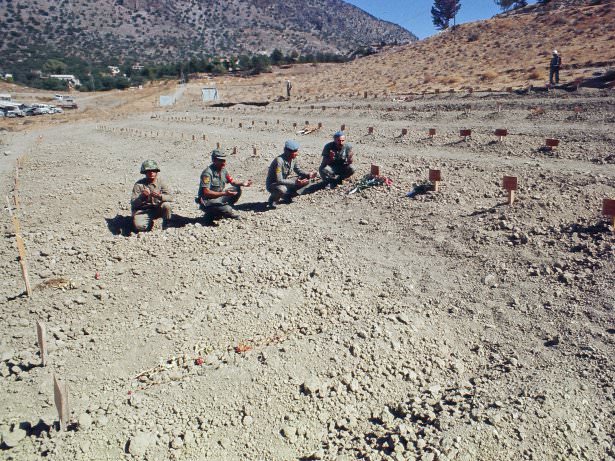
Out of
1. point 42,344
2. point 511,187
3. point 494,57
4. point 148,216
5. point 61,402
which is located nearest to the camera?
point 61,402

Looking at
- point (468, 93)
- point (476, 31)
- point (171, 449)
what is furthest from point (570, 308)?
point (476, 31)

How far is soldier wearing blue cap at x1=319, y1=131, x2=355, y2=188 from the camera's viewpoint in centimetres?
809

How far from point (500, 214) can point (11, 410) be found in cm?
559

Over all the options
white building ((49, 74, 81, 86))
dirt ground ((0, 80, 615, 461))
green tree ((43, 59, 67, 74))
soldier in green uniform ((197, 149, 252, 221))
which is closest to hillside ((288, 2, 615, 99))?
dirt ground ((0, 80, 615, 461))

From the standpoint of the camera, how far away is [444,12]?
182ft

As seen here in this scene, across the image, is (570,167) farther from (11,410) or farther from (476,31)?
(476,31)

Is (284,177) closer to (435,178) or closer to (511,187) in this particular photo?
(435,178)

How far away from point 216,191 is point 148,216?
1057mm

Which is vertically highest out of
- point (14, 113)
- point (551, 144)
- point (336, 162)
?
point (14, 113)

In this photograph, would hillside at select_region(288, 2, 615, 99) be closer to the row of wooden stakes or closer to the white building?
the row of wooden stakes

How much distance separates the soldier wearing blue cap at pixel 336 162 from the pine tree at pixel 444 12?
54.1 meters

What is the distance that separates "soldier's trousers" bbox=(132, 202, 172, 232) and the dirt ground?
10.9 inches

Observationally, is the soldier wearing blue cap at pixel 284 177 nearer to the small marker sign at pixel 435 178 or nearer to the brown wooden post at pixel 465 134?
the small marker sign at pixel 435 178

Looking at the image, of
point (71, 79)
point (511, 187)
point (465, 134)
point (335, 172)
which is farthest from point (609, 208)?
point (71, 79)
